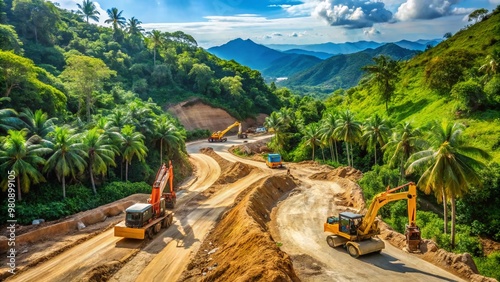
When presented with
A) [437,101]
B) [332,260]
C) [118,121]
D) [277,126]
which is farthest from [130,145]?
[437,101]

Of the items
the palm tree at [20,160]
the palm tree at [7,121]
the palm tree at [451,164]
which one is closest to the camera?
the palm tree at [451,164]

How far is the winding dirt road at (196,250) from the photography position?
809 inches

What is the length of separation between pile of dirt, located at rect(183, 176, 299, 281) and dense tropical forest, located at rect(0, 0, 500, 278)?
15184 mm

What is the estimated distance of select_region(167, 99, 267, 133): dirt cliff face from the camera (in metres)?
93.4

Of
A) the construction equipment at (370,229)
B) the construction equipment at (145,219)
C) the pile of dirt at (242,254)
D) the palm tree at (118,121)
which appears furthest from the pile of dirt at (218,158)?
the construction equipment at (370,229)

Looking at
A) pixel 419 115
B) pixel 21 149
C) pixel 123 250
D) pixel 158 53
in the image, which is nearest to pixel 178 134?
pixel 21 149

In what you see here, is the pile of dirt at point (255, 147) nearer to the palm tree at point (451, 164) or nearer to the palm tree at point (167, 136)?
the palm tree at point (167, 136)

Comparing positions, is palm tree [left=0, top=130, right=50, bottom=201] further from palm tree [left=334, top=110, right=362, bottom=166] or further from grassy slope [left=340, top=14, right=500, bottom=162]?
grassy slope [left=340, top=14, right=500, bottom=162]

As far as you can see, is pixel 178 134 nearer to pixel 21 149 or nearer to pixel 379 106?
pixel 21 149

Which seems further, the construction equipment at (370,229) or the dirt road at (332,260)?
the construction equipment at (370,229)

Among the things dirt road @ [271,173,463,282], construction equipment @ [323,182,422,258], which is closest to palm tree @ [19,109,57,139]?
dirt road @ [271,173,463,282]

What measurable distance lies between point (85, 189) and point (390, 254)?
2992cm

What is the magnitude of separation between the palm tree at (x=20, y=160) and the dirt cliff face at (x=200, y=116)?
2340 inches

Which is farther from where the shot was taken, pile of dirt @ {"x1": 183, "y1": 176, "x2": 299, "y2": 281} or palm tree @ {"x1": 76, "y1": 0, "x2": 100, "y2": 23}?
palm tree @ {"x1": 76, "y1": 0, "x2": 100, "y2": 23}
